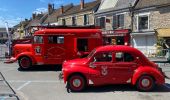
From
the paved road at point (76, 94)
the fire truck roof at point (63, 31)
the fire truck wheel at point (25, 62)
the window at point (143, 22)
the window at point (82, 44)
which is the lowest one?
the paved road at point (76, 94)

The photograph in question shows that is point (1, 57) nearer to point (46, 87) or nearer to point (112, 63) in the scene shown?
point (46, 87)

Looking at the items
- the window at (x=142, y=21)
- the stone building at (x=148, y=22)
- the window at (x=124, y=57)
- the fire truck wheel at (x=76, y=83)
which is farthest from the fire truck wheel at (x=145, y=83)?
the window at (x=142, y=21)

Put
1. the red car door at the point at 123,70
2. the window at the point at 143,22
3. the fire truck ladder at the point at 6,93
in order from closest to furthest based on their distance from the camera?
the fire truck ladder at the point at 6,93 → the red car door at the point at 123,70 → the window at the point at 143,22

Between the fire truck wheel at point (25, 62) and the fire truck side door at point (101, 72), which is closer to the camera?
the fire truck side door at point (101, 72)

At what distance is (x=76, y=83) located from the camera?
1315 centimetres

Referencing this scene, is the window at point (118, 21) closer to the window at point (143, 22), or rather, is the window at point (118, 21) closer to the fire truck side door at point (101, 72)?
the window at point (143, 22)

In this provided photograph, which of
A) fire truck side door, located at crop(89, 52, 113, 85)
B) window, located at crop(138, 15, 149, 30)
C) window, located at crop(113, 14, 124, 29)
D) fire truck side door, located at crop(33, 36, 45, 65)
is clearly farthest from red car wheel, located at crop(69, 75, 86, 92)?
window, located at crop(113, 14, 124, 29)

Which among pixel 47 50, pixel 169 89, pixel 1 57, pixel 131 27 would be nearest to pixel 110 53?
pixel 169 89

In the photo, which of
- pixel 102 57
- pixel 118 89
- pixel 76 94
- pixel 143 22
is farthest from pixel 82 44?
pixel 143 22

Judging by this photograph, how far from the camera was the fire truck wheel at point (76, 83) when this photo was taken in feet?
43.1

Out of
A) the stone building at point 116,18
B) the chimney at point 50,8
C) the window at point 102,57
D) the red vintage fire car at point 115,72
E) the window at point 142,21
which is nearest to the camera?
the red vintage fire car at point 115,72

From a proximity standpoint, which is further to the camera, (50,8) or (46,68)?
(50,8)

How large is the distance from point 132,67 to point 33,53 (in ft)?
29.9

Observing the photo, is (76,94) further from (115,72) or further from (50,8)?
(50,8)
